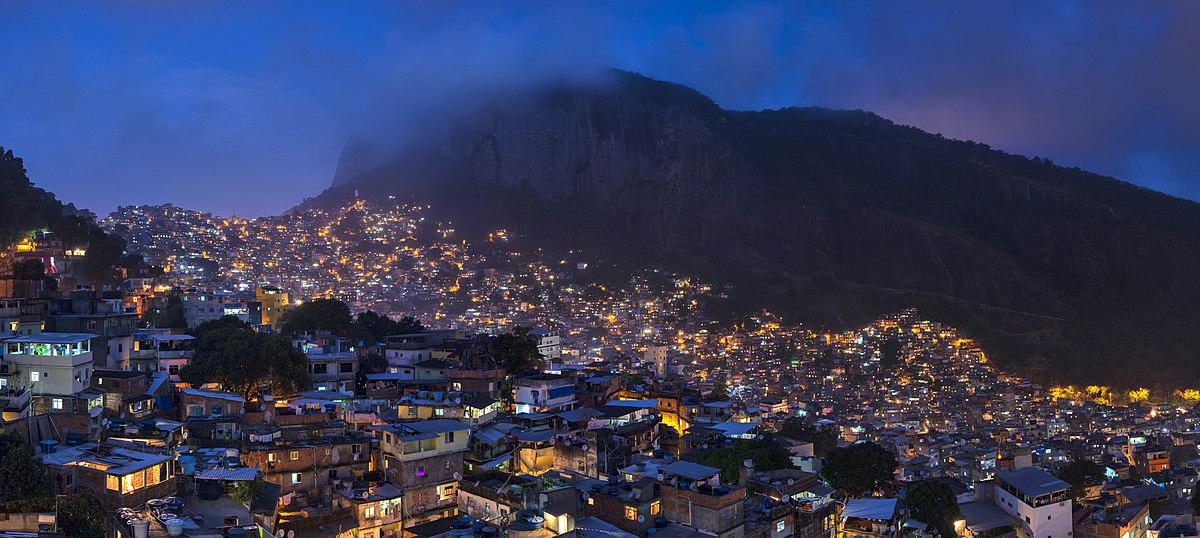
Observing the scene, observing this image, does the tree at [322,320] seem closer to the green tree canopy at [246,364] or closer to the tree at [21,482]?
the green tree canopy at [246,364]

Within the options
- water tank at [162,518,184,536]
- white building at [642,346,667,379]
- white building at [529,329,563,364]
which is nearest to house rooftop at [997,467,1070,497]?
water tank at [162,518,184,536]

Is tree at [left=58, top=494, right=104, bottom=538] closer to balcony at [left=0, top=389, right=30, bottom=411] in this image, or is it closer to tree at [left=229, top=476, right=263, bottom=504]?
tree at [left=229, top=476, right=263, bottom=504]

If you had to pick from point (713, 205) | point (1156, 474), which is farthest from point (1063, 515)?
point (713, 205)

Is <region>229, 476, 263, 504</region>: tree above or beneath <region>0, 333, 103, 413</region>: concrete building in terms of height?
beneath

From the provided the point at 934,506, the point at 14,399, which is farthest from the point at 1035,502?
the point at 14,399

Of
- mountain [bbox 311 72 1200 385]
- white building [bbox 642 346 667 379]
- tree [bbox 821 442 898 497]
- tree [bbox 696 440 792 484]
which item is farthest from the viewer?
mountain [bbox 311 72 1200 385]

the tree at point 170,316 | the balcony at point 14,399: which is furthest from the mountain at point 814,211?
the balcony at point 14,399

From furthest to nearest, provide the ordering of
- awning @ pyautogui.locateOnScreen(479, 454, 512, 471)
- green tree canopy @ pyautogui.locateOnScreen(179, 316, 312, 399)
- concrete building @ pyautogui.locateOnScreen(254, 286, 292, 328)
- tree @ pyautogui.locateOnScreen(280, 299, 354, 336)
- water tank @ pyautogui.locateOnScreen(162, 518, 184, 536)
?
1. concrete building @ pyautogui.locateOnScreen(254, 286, 292, 328)
2. tree @ pyautogui.locateOnScreen(280, 299, 354, 336)
3. green tree canopy @ pyautogui.locateOnScreen(179, 316, 312, 399)
4. awning @ pyautogui.locateOnScreen(479, 454, 512, 471)
5. water tank @ pyautogui.locateOnScreen(162, 518, 184, 536)
